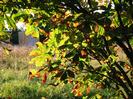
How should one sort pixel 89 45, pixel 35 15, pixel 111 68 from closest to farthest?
pixel 89 45 < pixel 35 15 < pixel 111 68

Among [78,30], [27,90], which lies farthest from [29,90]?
[78,30]

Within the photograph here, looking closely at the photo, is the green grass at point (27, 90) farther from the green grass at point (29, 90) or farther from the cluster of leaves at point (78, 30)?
the cluster of leaves at point (78, 30)

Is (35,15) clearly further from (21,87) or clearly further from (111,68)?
(21,87)

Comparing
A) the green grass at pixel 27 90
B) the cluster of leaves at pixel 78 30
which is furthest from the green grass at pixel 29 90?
the cluster of leaves at pixel 78 30

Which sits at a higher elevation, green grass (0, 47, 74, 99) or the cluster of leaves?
the cluster of leaves

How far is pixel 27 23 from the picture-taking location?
3240 millimetres

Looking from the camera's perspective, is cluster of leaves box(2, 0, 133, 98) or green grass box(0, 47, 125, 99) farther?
green grass box(0, 47, 125, 99)

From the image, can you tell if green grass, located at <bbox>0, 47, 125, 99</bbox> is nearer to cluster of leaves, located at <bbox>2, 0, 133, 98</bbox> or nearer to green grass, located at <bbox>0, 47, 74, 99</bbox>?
green grass, located at <bbox>0, 47, 74, 99</bbox>

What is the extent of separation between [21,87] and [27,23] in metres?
7.64

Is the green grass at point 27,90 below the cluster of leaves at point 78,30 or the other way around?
below

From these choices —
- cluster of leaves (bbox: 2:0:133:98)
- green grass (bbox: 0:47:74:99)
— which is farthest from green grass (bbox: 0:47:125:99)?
cluster of leaves (bbox: 2:0:133:98)

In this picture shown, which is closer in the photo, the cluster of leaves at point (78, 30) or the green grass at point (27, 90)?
the cluster of leaves at point (78, 30)

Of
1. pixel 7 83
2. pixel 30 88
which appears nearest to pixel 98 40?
pixel 30 88

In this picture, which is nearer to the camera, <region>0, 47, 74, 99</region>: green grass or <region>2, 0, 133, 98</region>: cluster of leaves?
<region>2, 0, 133, 98</region>: cluster of leaves
